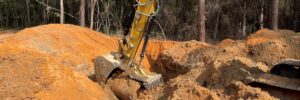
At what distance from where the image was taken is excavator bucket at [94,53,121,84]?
7.50 metres

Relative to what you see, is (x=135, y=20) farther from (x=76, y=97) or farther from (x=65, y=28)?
(x=65, y=28)

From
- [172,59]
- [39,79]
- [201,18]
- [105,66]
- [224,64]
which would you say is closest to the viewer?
[39,79]

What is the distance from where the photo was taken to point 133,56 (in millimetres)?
7543

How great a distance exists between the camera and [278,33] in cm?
1059

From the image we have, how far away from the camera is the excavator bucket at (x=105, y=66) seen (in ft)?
24.6

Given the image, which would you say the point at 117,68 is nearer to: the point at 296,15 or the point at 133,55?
the point at 133,55

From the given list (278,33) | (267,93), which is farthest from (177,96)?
(278,33)

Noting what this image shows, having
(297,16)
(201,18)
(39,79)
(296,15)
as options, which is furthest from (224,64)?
(297,16)

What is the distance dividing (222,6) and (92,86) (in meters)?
19.6

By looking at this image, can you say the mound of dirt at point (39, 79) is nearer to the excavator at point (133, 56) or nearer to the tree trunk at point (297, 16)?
the excavator at point (133, 56)

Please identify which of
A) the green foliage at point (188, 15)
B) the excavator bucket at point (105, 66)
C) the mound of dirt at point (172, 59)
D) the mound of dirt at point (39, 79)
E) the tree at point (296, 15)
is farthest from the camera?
the green foliage at point (188, 15)

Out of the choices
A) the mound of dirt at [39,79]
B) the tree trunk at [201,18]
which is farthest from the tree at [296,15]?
the mound of dirt at [39,79]

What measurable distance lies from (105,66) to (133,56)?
53 cm

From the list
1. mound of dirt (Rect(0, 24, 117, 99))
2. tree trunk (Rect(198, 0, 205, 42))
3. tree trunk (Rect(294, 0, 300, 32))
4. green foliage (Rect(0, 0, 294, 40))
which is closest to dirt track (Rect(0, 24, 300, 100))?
mound of dirt (Rect(0, 24, 117, 99))
